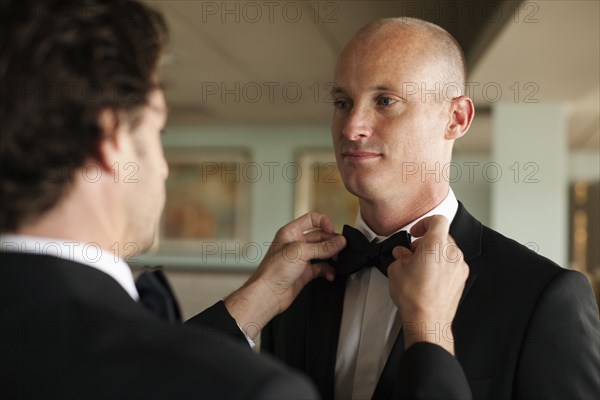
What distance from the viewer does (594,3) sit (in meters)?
2.87

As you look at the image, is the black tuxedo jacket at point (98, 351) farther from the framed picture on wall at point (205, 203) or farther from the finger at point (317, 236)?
the framed picture on wall at point (205, 203)

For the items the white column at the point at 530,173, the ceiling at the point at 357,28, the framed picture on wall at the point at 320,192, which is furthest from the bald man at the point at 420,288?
the framed picture on wall at the point at 320,192

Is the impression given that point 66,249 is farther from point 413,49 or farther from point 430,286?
point 413,49

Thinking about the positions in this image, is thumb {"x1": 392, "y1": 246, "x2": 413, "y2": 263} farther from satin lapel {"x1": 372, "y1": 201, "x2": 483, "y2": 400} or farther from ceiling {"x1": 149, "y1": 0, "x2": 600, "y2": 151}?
ceiling {"x1": 149, "y1": 0, "x2": 600, "y2": 151}

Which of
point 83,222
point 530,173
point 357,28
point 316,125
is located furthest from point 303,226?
point 316,125

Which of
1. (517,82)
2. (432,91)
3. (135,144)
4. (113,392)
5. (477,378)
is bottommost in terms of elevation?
(477,378)

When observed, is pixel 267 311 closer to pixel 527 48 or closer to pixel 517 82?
pixel 527 48

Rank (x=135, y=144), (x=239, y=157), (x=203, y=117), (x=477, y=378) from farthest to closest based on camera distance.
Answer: (x=239, y=157) < (x=203, y=117) < (x=477, y=378) < (x=135, y=144)

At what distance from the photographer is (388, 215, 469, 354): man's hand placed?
1297 millimetres

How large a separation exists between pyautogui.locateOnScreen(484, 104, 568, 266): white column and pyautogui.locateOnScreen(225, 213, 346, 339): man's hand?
11.2 feet

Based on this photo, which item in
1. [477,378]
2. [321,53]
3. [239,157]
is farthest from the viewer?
[239,157]

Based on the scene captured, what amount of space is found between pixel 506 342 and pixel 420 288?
235 mm

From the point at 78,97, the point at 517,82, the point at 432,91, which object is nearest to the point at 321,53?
the point at 517,82

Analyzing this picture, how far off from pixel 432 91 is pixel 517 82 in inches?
115
